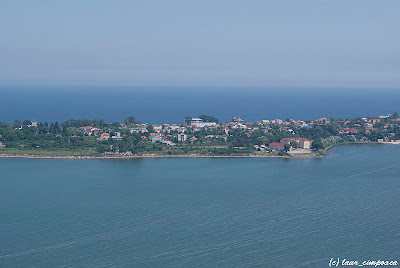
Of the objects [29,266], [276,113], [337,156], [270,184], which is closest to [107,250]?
[29,266]

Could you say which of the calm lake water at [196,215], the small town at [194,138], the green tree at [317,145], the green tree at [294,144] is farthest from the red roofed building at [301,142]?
the calm lake water at [196,215]

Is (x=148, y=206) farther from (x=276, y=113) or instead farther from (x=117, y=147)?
(x=276, y=113)

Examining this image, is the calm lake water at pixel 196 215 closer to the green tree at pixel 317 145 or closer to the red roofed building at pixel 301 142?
the green tree at pixel 317 145

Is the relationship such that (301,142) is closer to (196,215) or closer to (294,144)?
(294,144)

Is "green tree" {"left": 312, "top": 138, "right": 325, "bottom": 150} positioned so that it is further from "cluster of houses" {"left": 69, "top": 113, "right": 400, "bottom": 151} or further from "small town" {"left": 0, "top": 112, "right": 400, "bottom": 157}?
"cluster of houses" {"left": 69, "top": 113, "right": 400, "bottom": 151}

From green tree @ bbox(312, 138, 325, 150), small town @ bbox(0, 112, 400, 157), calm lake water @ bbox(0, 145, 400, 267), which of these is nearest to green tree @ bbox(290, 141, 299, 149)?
small town @ bbox(0, 112, 400, 157)

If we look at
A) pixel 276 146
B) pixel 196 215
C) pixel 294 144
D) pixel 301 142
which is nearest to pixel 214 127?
pixel 276 146
